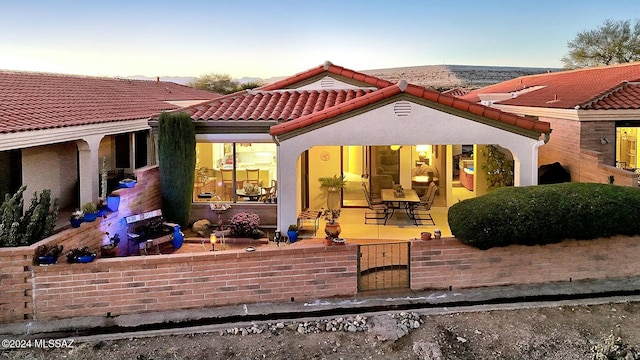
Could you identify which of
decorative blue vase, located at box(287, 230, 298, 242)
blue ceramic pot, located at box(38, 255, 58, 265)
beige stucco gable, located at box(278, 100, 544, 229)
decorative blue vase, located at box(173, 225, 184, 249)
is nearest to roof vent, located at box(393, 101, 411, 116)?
beige stucco gable, located at box(278, 100, 544, 229)

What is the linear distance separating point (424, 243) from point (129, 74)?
172 ft

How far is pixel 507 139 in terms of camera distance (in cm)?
1305

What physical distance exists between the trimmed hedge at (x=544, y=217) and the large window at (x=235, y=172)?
7194 mm

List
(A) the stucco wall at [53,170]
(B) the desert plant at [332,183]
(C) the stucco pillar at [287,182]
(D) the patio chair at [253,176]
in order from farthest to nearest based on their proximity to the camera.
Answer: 1. (D) the patio chair at [253,176]
2. (B) the desert plant at [332,183]
3. (A) the stucco wall at [53,170]
4. (C) the stucco pillar at [287,182]

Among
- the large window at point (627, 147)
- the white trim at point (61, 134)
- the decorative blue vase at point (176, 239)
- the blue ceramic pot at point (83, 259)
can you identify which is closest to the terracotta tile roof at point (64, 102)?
the white trim at point (61, 134)

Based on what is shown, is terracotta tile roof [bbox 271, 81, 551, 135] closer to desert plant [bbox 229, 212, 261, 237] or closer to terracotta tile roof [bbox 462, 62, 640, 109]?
desert plant [bbox 229, 212, 261, 237]

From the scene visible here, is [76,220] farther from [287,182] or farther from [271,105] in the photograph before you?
[271,105]

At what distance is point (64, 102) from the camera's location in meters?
16.6

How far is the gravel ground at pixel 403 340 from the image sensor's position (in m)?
7.79

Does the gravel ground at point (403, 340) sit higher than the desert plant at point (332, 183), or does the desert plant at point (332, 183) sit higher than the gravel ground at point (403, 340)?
the desert plant at point (332, 183)

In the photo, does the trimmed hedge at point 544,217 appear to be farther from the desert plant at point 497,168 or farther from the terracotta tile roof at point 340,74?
the terracotta tile roof at point 340,74

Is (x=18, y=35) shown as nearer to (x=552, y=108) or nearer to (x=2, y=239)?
(x=2, y=239)

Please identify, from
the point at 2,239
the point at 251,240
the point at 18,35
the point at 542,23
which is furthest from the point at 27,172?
the point at 542,23

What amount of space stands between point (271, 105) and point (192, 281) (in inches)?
335
